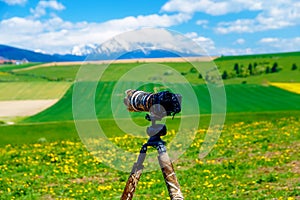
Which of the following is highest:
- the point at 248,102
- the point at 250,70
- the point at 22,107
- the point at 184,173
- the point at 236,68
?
the point at 236,68

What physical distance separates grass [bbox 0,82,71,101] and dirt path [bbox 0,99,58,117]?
3.63 m

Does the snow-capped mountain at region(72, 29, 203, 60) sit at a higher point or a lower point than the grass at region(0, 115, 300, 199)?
higher

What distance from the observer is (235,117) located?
114 feet

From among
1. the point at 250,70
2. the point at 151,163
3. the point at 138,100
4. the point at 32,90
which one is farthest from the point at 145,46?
the point at 250,70

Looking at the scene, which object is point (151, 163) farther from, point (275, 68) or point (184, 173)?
point (275, 68)

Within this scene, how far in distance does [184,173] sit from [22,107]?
84.5 meters

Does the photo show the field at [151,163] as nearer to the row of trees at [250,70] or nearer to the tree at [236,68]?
the row of trees at [250,70]

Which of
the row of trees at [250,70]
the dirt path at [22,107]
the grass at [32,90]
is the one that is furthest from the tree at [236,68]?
the dirt path at [22,107]

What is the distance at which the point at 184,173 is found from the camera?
1512 centimetres

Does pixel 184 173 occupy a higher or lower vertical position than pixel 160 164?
lower

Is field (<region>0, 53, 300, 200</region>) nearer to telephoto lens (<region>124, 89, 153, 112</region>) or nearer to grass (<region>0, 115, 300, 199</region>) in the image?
grass (<region>0, 115, 300, 199</region>)

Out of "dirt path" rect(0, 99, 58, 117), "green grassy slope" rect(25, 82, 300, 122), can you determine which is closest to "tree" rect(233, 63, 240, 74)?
"green grassy slope" rect(25, 82, 300, 122)

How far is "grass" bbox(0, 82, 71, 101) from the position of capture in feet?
347

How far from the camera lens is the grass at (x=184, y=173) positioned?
1239cm
